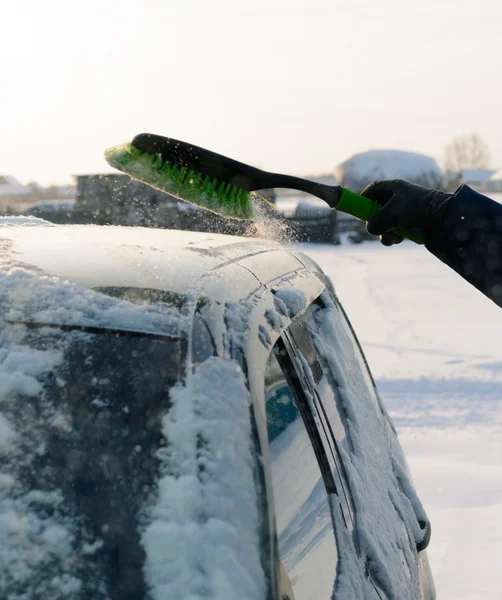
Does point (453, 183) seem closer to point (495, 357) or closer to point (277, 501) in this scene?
point (495, 357)

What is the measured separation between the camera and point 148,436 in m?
1.02

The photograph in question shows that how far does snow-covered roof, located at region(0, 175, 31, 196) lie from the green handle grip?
88152mm

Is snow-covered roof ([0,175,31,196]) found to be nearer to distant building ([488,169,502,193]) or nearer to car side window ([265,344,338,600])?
distant building ([488,169,502,193])

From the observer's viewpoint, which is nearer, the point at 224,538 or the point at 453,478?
the point at 224,538

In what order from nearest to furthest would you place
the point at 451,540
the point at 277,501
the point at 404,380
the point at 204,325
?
1. the point at 204,325
2. the point at 277,501
3. the point at 451,540
4. the point at 404,380

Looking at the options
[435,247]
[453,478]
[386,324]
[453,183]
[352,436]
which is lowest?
[453,183]

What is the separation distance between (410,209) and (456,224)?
15 centimetres

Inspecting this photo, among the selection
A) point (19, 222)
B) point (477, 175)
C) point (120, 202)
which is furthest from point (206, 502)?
point (477, 175)

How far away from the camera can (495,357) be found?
27.5ft

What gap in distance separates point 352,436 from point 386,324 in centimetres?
954

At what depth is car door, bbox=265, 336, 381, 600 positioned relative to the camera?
4.04ft

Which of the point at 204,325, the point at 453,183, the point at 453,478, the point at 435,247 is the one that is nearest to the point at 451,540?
the point at 453,478

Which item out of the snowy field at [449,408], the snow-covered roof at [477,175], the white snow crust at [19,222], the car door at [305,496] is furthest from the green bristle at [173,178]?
the snow-covered roof at [477,175]

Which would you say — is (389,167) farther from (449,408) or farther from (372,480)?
(372,480)
